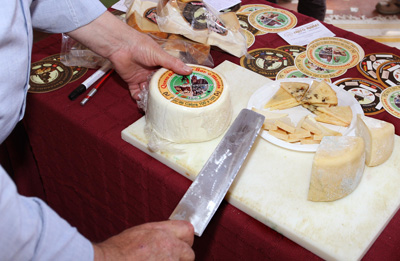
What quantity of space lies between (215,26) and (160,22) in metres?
0.18

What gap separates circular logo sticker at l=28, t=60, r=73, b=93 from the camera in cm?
A: 119

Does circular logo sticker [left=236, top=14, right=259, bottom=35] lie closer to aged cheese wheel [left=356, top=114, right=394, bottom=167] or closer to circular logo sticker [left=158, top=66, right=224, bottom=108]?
circular logo sticker [left=158, top=66, right=224, bottom=108]

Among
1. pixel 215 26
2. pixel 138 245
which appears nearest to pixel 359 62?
pixel 215 26

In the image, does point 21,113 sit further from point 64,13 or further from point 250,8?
point 250,8

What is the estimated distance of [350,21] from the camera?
2.96 metres

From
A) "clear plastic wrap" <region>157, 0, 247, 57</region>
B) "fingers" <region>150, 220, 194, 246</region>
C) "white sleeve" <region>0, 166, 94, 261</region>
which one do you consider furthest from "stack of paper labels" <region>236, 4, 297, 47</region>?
"white sleeve" <region>0, 166, 94, 261</region>

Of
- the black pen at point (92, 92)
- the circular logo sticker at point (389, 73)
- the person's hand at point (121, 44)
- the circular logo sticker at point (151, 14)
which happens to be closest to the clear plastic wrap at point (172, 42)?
the circular logo sticker at point (151, 14)

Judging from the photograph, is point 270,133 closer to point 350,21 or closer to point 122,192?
point 122,192

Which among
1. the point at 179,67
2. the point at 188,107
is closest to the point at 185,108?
the point at 188,107

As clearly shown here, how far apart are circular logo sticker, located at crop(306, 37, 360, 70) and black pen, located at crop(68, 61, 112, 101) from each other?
67 cm

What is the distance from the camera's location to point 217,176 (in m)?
0.84

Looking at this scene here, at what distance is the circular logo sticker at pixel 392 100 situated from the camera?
1.13 m

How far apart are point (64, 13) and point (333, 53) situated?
0.86 metres

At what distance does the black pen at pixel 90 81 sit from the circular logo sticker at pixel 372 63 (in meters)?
0.81
